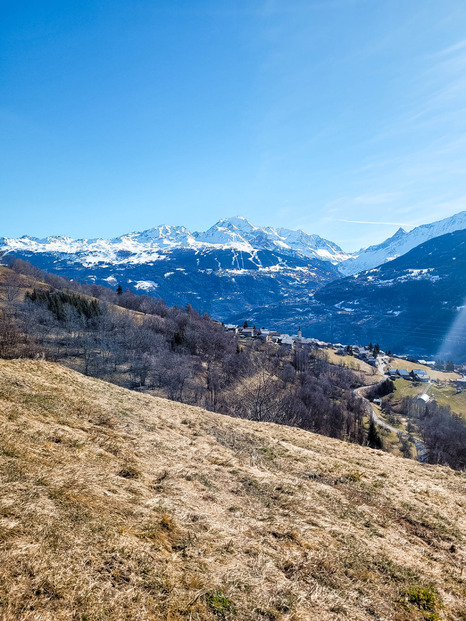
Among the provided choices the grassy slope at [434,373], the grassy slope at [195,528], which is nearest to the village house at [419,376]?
the grassy slope at [434,373]

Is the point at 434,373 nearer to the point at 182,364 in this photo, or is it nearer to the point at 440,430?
the point at 440,430

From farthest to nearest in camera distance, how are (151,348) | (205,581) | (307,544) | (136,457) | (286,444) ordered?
(151,348) → (286,444) → (136,457) → (307,544) → (205,581)

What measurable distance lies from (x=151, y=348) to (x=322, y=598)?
85875 mm

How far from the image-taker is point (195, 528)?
9.42 meters

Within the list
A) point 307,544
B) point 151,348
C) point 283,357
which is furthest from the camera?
point 283,357

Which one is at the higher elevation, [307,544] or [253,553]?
[253,553]

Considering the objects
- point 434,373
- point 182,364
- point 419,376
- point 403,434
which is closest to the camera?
point 182,364

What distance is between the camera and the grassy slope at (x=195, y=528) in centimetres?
654

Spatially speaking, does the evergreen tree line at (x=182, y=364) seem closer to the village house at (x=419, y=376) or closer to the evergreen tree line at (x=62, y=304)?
the evergreen tree line at (x=62, y=304)

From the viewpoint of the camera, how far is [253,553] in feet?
28.9

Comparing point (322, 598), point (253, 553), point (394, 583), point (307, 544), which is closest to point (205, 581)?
point (253, 553)

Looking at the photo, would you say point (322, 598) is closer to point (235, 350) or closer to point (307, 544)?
point (307, 544)

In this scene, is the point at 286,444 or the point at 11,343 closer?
the point at 286,444

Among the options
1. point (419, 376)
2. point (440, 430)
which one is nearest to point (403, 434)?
point (440, 430)
